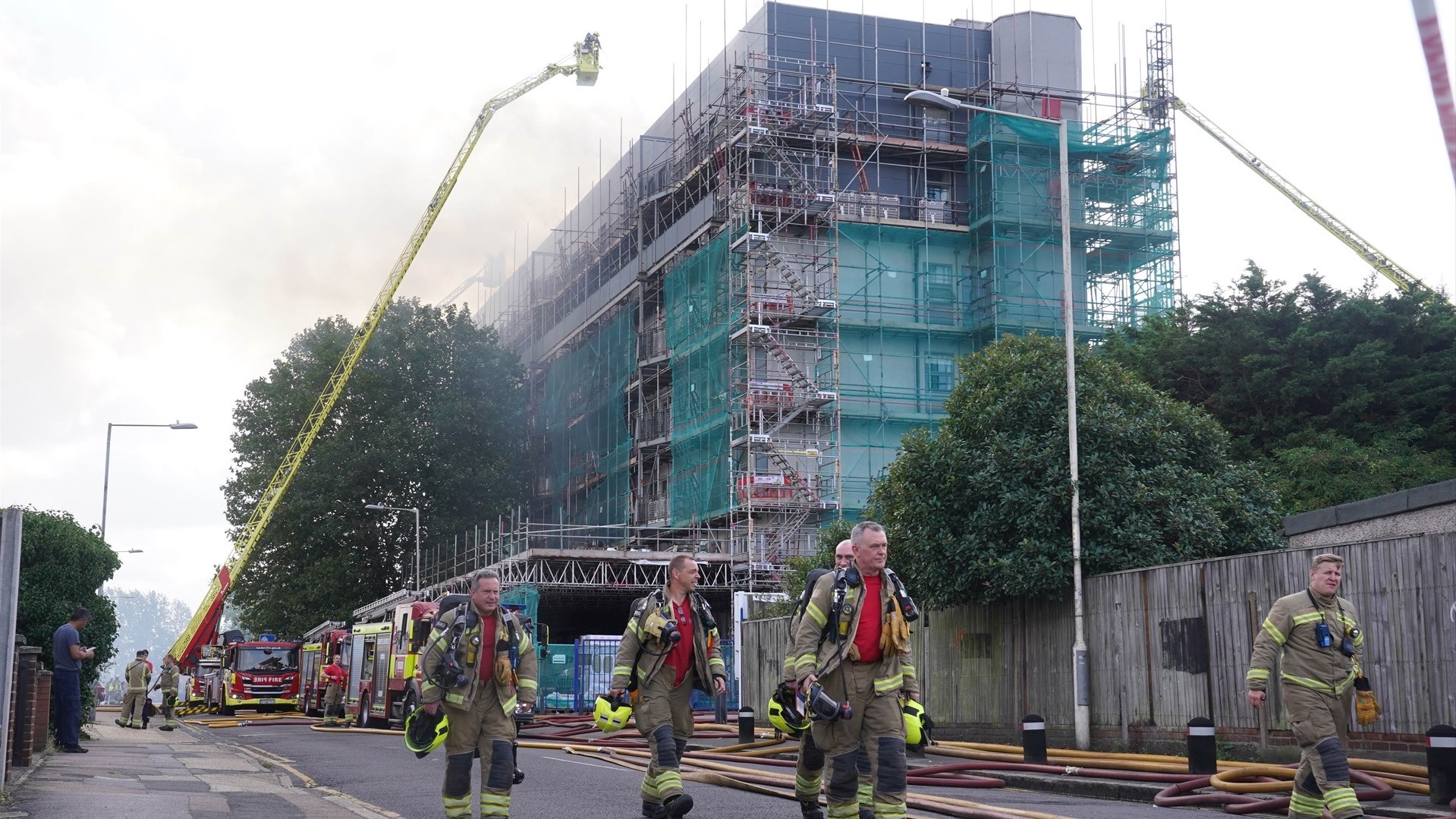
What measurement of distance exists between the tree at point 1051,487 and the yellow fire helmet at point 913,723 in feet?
41.7

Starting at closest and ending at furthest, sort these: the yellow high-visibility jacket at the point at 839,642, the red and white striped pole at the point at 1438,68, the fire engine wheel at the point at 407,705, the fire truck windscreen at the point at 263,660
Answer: the red and white striped pole at the point at 1438,68
the yellow high-visibility jacket at the point at 839,642
the fire engine wheel at the point at 407,705
the fire truck windscreen at the point at 263,660

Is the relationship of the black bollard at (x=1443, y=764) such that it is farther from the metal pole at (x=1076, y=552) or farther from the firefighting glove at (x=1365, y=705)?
the metal pole at (x=1076, y=552)

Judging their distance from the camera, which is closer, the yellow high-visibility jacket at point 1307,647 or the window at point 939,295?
the yellow high-visibility jacket at point 1307,647

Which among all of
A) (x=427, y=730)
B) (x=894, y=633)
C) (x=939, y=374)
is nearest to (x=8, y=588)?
(x=427, y=730)

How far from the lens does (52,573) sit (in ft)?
72.2

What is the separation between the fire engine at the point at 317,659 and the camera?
3934 cm

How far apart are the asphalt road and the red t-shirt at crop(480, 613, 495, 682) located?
70.5 inches

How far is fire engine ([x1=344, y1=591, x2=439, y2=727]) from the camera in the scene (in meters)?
31.3

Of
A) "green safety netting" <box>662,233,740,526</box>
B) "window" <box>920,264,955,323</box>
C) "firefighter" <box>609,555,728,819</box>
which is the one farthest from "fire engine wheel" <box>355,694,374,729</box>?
"firefighter" <box>609,555,728,819</box>

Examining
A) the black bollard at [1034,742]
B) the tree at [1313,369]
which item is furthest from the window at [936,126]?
the black bollard at [1034,742]

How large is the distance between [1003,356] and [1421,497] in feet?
28.1

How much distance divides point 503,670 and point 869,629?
2.56m

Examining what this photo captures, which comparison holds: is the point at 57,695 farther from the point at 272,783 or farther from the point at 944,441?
the point at 944,441

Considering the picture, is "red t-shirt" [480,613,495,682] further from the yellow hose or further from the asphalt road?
the yellow hose
